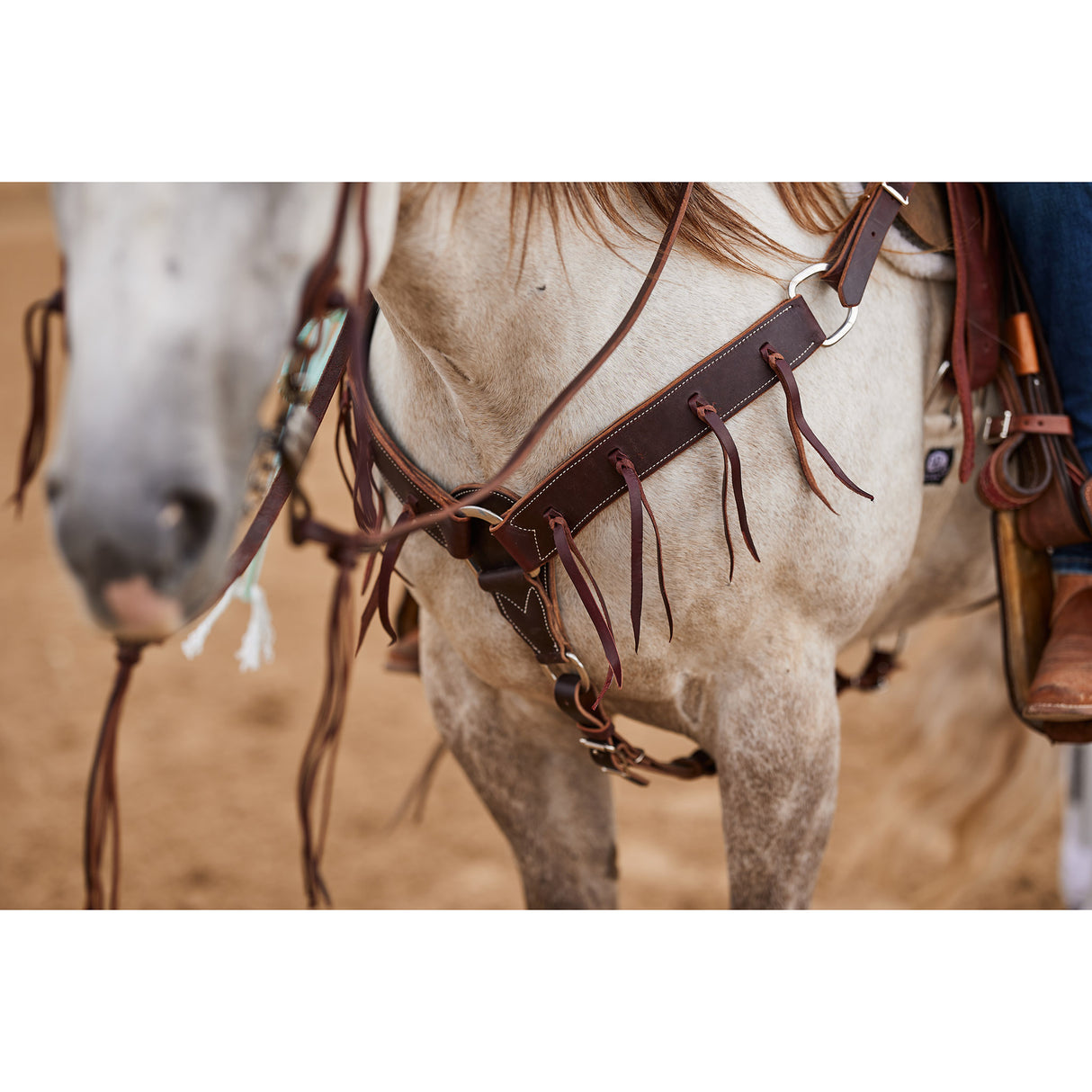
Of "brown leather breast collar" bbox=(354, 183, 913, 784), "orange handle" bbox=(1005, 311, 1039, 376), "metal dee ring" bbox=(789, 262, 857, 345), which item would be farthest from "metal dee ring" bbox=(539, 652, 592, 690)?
"orange handle" bbox=(1005, 311, 1039, 376)

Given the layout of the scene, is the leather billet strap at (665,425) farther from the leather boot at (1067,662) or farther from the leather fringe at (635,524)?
the leather boot at (1067,662)

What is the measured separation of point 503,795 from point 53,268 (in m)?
7.07

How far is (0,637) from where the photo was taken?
346cm

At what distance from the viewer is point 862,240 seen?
3.11 ft

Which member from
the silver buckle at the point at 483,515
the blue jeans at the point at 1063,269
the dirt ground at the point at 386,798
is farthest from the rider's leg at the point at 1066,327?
the dirt ground at the point at 386,798

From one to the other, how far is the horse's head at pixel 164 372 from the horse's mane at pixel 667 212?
10.7 inches

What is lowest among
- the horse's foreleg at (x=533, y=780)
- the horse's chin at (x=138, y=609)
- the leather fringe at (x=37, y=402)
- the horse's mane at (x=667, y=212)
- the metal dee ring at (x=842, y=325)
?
the horse's foreleg at (x=533, y=780)

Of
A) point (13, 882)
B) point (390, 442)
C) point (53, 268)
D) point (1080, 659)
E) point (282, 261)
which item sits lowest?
point (13, 882)

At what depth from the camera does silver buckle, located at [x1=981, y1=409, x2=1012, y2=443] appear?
1.13 metres

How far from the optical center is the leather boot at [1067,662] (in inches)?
42.6

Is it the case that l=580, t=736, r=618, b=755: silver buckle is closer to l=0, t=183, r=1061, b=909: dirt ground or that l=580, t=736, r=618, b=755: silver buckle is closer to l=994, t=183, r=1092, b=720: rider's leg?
l=994, t=183, r=1092, b=720: rider's leg
